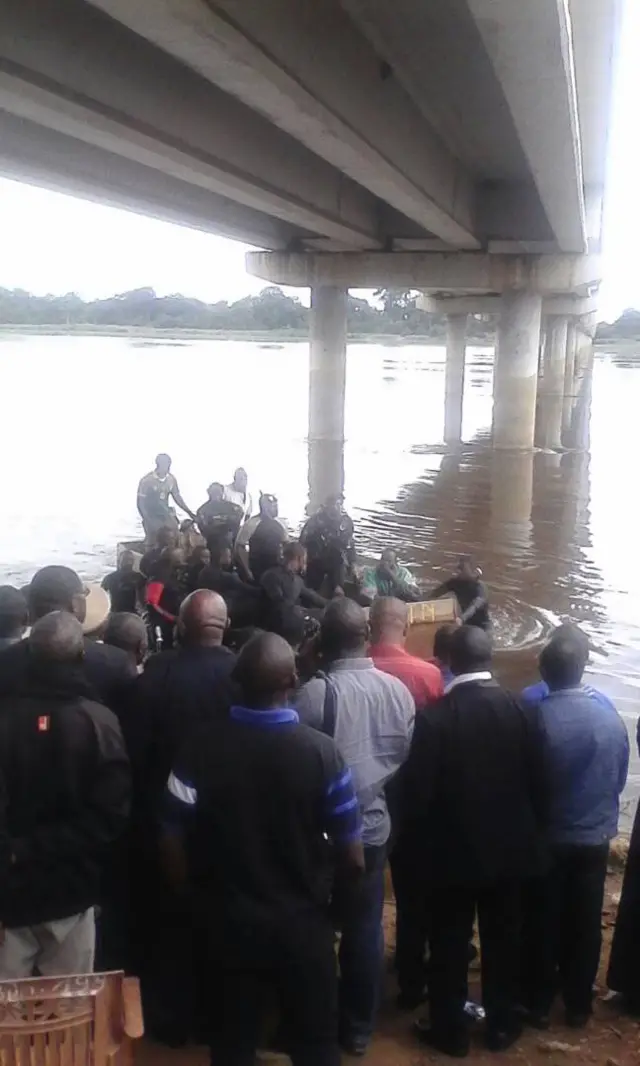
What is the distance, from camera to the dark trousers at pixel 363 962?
4.31m

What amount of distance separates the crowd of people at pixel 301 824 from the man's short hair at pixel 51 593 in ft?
0.04

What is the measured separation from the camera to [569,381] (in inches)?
2179

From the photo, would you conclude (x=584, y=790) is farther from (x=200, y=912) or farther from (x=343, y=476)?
(x=343, y=476)

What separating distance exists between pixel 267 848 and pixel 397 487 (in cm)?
2061

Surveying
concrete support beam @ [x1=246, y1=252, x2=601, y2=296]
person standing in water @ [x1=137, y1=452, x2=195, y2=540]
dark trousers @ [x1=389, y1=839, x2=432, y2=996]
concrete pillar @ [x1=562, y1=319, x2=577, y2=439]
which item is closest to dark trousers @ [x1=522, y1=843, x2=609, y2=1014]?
dark trousers @ [x1=389, y1=839, x2=432, y2=996]

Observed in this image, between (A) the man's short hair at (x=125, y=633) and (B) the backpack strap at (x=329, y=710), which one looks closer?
(B) the backpack strap at (x=329, y=710)

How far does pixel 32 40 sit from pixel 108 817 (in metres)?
9.56

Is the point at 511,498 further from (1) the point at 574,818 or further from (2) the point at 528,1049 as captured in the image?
(2) the point at 528,1049

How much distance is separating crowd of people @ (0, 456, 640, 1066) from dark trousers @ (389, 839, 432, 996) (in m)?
0.01

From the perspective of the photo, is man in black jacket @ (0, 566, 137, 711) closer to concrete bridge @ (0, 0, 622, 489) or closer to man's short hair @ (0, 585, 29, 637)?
man's short hair @ (0, 585, 29, 637)

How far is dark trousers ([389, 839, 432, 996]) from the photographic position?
457 cm

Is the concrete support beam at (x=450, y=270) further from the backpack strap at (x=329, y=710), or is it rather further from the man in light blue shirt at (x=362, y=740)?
the backpack strap at (x=329, y=710)

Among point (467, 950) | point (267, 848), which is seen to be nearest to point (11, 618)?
point (267, 848)

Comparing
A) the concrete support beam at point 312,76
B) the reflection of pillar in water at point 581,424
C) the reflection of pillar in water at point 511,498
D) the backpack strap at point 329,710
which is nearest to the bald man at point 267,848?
the backpack strap at point 329,710
